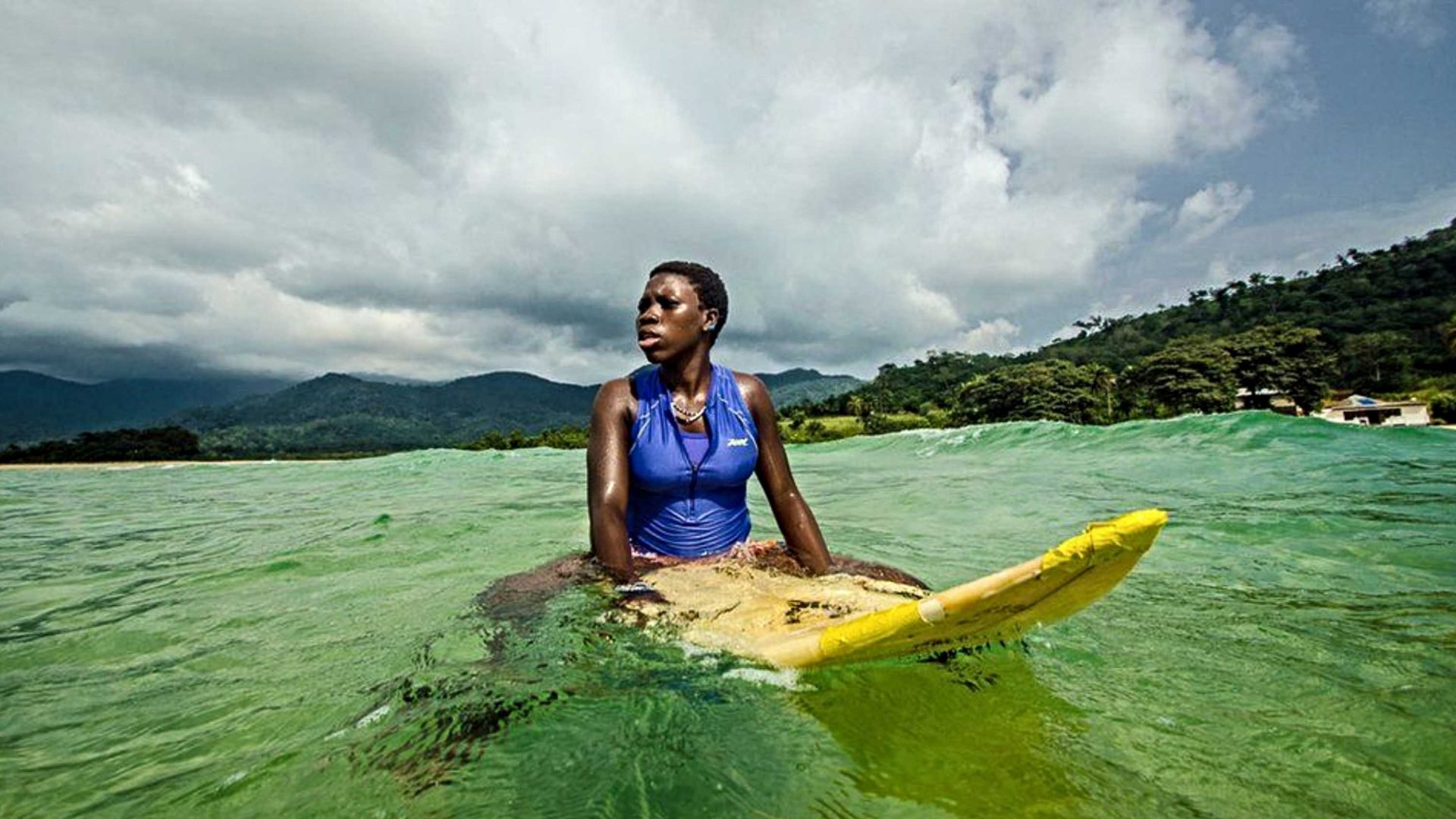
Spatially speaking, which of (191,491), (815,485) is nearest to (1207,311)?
(815,485)

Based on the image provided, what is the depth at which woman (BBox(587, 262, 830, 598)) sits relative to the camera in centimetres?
328

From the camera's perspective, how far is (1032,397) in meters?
70.7

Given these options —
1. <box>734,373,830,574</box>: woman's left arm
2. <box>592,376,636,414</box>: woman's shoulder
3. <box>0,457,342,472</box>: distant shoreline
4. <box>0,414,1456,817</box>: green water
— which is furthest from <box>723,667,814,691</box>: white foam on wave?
<box>0,457,342,472</box>: distant shoreline

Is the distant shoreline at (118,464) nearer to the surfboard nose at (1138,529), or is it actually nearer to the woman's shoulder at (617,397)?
the woman's shoulder at (617,397)

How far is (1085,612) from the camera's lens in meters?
3.07

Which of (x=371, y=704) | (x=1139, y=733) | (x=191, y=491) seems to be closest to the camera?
(x=1139, y=733)

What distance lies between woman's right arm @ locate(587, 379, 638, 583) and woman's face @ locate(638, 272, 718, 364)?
0.27 metres

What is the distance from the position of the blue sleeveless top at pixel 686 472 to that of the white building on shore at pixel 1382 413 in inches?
2224

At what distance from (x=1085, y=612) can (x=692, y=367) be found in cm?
223

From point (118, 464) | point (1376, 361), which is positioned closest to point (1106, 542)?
point (118, 464)

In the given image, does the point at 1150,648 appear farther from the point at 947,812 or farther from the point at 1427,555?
the point at 1427,555

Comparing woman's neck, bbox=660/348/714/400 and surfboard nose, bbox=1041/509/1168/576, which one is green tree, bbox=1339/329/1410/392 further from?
surfboard nose, bbox=1041/509/1168/576

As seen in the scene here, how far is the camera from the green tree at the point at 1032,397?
68750 millimetres

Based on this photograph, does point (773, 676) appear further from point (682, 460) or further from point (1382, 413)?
point (1382, 413)
